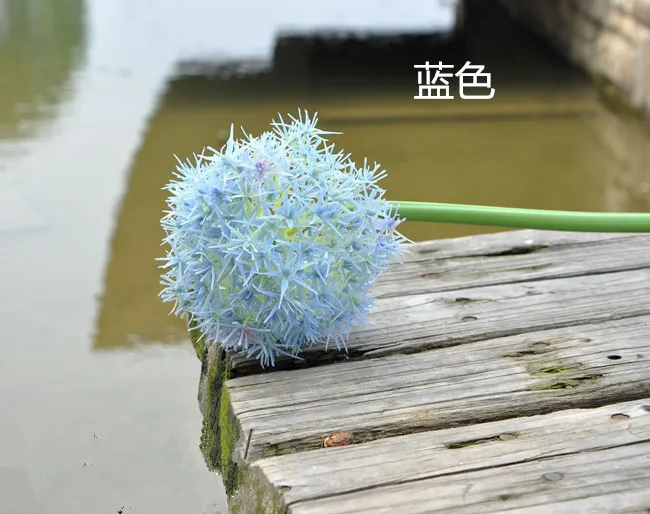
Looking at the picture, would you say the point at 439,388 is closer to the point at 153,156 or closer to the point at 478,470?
the point at 478,470

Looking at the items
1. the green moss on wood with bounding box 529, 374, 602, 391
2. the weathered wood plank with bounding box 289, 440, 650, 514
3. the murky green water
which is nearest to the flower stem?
the green moss on wood with bounding box 529, 374, 602, 391

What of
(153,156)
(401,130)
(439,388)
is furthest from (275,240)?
(401,130)

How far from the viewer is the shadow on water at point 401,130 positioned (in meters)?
2.60

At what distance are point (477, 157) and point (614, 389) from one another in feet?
7.64

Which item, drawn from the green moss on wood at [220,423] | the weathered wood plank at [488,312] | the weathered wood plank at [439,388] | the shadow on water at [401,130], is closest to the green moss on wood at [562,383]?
the weathered wood plank at [439,388]

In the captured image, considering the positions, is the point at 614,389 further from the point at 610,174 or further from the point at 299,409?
the point at 610,174

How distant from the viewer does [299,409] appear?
1.00 m

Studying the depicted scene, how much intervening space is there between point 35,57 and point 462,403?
4086mm

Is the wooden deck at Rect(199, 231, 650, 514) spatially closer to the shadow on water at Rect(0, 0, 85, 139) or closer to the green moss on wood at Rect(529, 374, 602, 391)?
the green moss on wood at Rect(529, 374, 602, 391)

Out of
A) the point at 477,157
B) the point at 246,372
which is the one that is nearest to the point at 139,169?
the point at 477,157

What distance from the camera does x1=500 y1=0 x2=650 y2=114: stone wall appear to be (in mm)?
3629

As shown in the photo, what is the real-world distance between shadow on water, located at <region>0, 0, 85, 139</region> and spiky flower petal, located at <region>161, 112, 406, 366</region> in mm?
2728

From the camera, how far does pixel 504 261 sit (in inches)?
56.5

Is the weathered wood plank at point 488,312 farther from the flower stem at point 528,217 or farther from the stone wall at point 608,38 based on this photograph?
the stone wall at point 608,38
